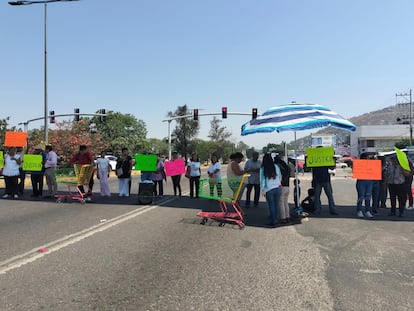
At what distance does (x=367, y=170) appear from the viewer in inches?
385

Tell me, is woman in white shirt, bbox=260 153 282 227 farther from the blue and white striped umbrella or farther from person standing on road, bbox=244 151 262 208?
person standing on road, bbox=244 151 262 208

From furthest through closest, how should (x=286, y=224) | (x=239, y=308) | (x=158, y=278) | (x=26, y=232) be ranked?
(x=286, y=224), (x=26, y=232), (x=158, y=278), (x=239, y=308)

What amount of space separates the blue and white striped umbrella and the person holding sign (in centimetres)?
863

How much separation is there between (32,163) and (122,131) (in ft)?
276

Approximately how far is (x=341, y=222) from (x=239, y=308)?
5.97 metres

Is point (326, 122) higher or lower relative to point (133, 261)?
higher

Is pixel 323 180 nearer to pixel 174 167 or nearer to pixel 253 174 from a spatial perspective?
pixel 253 174

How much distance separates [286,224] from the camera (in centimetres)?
888

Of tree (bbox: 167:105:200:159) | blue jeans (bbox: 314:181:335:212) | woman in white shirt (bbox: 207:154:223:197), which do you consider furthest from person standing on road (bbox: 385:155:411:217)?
tree (bbox: 167:105:200:159)

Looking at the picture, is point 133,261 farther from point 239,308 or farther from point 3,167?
point 3,167

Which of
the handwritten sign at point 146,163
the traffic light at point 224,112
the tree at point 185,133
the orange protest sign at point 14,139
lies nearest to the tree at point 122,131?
the tree at point 185,133

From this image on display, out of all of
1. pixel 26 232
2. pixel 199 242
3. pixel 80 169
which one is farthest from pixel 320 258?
pixel 80 169

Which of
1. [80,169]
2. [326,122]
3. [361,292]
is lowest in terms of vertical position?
[361,292]

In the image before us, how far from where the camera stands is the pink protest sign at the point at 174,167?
47.8 ft
